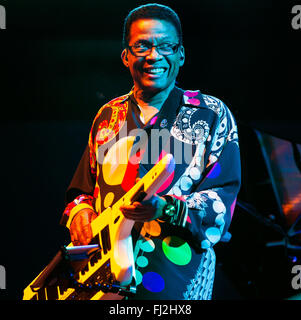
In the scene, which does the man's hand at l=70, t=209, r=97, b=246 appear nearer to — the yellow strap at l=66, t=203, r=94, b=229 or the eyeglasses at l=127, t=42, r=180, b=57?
the yellow strap at l=66, t=203, r=94, b=229

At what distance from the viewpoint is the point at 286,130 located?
87.1 inches

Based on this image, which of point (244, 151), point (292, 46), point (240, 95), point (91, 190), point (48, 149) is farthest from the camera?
point (244, 151)

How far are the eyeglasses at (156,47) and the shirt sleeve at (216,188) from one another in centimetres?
29

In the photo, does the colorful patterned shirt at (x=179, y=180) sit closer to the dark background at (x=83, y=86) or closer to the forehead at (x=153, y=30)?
the forehead at (x=153, y=30)

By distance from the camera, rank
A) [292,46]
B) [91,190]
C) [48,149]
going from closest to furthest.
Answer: [91,190], [292,46], [48,149]

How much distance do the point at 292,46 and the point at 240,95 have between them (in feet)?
1.08

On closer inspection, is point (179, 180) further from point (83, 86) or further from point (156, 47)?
point (83, 86)

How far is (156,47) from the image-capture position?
1.44 meters

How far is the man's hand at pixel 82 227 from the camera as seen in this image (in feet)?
4.72

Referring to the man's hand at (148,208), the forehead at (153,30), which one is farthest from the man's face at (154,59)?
the man's hand at (148,208)

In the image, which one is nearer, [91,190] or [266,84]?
[91,190]
